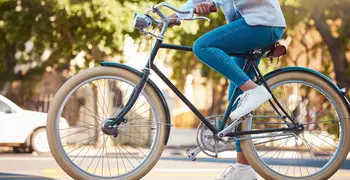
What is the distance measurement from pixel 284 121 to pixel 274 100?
16cm

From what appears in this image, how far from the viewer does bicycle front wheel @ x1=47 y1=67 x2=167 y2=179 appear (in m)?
4.77

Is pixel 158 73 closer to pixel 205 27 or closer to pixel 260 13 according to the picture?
pixel 260 13

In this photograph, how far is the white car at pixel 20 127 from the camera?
49.3ft

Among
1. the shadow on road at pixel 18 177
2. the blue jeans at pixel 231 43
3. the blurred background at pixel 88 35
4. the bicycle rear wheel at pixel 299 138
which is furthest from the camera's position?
the blurred background at pixel 88 35

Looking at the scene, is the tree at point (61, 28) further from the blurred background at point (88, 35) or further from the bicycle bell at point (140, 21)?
the bicycle bell at point (140, 21)

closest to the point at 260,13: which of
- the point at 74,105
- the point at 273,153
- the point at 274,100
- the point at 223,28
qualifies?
the point at 223,28

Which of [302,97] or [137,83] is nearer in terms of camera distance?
[137,83]

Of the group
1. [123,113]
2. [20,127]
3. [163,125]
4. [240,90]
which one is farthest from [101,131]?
[20,127]

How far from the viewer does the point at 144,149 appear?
502 cm

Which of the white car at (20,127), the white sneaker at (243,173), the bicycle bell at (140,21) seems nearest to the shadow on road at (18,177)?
the white sneaker at (243,173)

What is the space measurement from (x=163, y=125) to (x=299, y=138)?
3.16 ft

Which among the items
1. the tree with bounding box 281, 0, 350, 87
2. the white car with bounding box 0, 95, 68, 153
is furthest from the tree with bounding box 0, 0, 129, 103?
the tree with bounding box 281, 0, 350, 87

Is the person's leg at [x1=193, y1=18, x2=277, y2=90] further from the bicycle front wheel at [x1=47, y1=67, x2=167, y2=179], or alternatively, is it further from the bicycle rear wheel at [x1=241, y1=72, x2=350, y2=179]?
the bicycle front wheel at [x1=47, y1=67, x2=167, y2=179]

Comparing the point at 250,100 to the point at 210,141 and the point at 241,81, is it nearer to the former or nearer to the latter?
the point at 241,81
